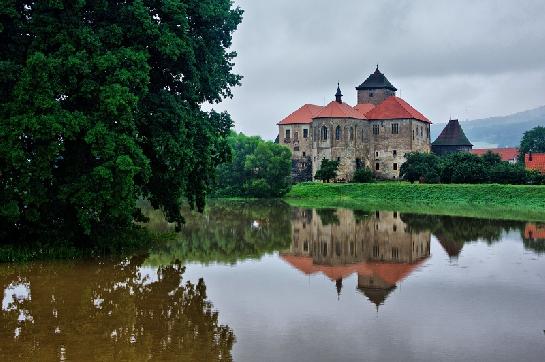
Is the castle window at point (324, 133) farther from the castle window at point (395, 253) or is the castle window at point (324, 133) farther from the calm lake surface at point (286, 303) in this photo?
the castle window at point (395, 253)

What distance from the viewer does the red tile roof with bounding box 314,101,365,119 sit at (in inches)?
3366

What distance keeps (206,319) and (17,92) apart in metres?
11.2

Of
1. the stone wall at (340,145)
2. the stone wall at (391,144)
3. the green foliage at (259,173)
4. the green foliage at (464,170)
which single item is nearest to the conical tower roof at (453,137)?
the stone wall at (391,144)

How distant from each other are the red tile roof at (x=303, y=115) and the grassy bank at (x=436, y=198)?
1566 centimetres

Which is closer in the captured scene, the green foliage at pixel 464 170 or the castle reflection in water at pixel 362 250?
the castle reflection in water at pixel 362 250

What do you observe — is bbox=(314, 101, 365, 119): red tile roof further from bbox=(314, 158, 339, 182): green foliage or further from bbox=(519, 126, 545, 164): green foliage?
bbox=(519, 126, 545, 164): green foliage

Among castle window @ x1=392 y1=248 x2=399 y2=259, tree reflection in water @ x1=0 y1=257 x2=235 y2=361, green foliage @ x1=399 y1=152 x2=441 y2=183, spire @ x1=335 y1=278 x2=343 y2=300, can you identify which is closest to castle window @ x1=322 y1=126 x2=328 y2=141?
green foliage @ x1=399 y1=152 x2=441 y2=183

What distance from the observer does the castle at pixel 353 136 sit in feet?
281

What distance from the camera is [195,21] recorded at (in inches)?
1064

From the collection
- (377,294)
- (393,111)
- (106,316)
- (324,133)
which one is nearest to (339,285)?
(377,294)

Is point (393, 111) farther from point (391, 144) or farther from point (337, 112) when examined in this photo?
point (337, 112)

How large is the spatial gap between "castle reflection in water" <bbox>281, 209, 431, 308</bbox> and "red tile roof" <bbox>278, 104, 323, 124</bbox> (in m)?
48.8

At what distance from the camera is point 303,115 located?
303ft

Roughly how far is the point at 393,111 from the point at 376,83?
1290 centimetres
